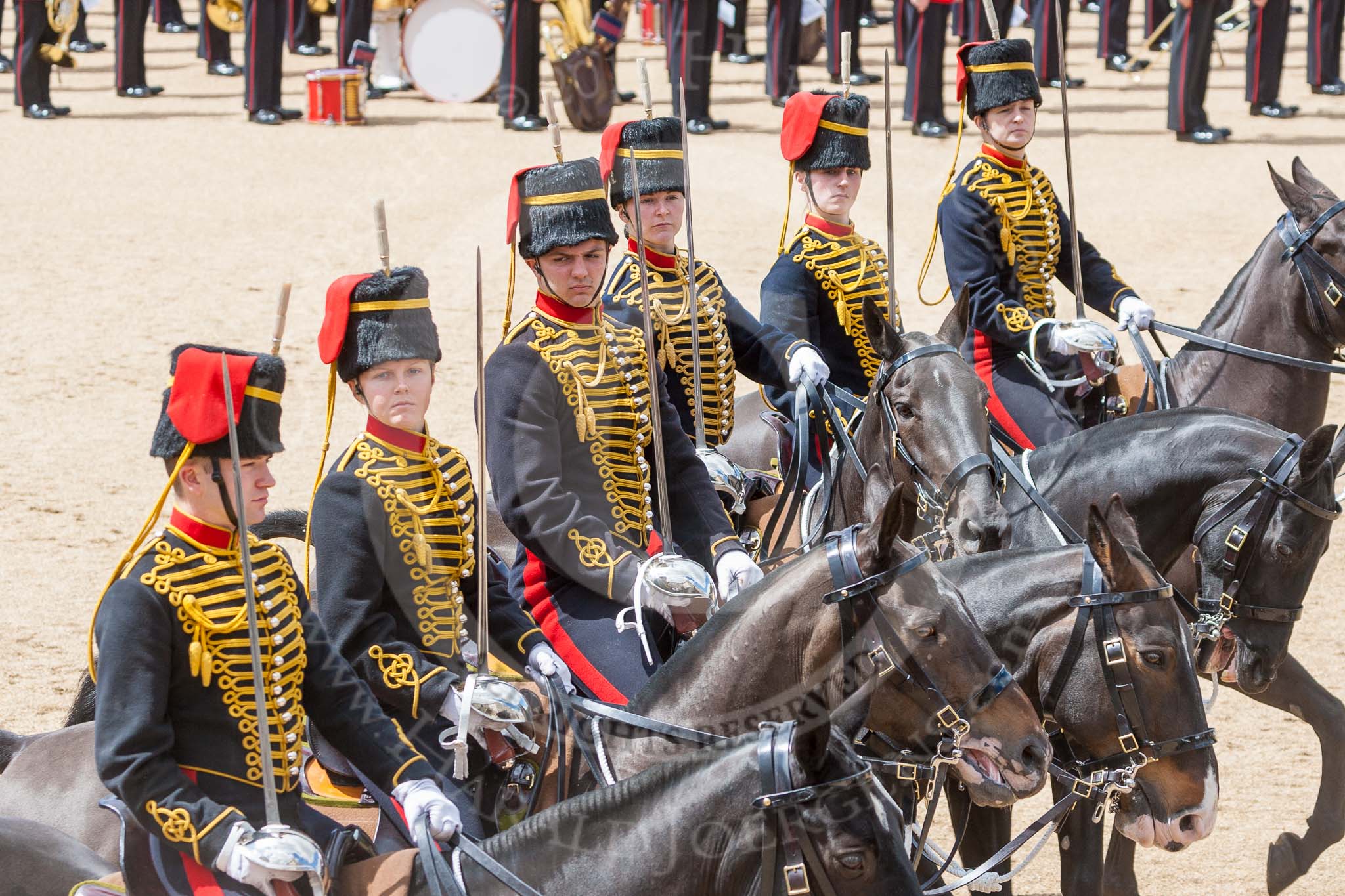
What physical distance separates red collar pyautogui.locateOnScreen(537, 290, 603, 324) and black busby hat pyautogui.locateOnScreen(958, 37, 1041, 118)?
240 centimetres

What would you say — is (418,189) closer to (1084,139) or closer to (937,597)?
(1084,139)

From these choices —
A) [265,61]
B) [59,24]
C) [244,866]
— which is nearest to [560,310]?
[244,866]

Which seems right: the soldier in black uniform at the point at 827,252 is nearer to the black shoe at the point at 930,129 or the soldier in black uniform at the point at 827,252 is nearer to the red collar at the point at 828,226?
the red collar at the point at 828,226

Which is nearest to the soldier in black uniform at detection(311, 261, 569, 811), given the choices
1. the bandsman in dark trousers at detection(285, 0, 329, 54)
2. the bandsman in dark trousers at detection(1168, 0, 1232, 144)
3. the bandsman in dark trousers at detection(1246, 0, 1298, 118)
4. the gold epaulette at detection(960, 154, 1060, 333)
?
the gold epaulette at detection(960, 154, 1060, 333)

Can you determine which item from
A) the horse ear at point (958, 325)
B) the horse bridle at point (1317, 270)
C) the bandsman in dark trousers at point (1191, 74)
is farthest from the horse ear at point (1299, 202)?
the bandsman in dark trousers at point (1191, 74)

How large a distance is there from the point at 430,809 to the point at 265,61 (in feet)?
42.9

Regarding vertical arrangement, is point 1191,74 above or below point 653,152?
above

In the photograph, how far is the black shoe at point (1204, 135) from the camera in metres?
15.1

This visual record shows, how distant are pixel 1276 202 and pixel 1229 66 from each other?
6.18 metres

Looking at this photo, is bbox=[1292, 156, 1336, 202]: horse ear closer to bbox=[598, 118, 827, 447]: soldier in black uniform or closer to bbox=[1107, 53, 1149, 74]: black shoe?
bbox=[598, 118, 827, 447]: soldier in black uniform

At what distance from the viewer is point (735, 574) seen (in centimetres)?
414

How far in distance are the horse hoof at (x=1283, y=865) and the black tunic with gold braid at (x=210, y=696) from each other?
299cm

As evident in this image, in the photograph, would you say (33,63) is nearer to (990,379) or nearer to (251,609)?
(990,379)

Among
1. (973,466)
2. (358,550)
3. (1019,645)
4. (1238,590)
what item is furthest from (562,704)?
(1238,590)
